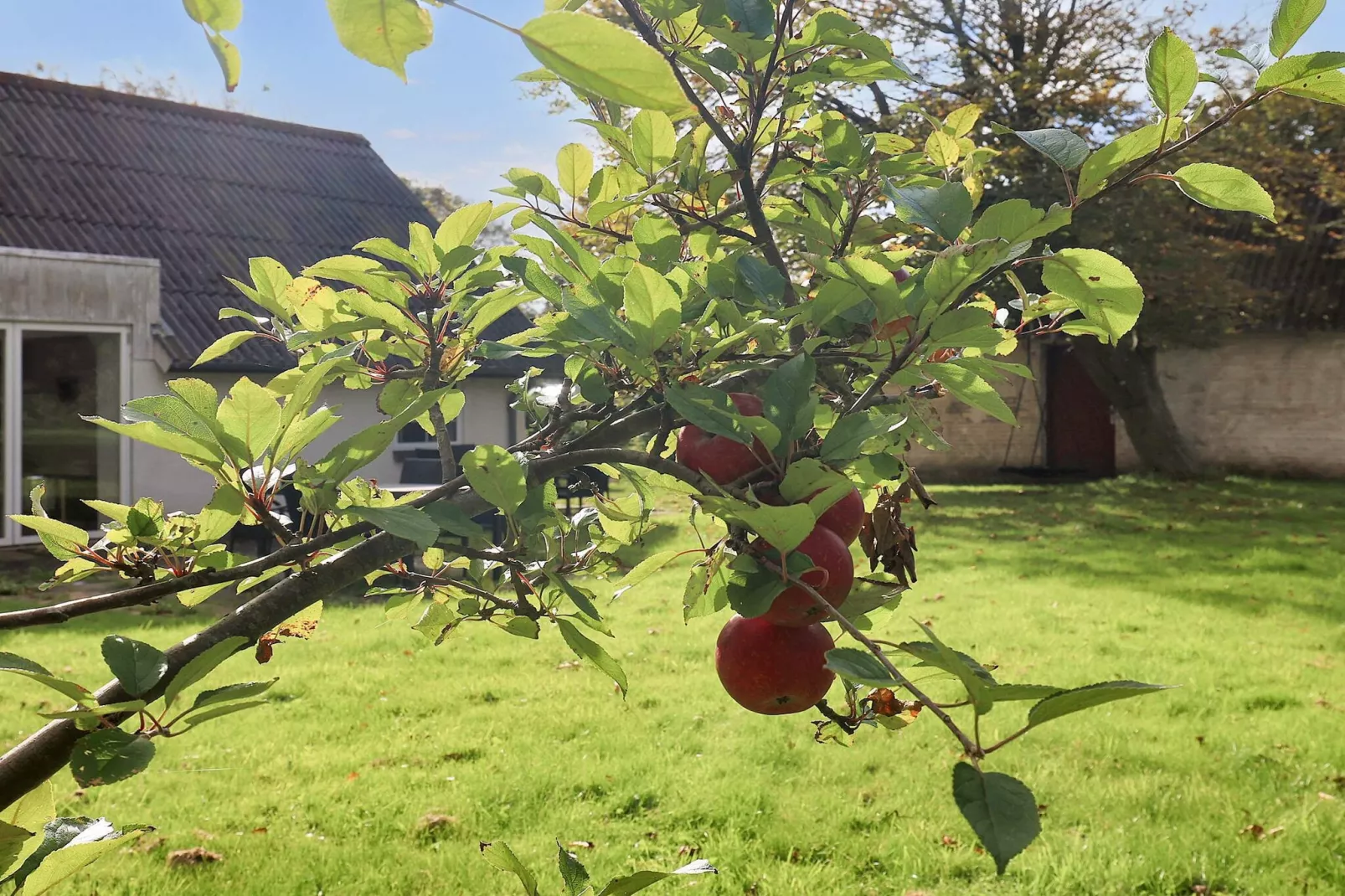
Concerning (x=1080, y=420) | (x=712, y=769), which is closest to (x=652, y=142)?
(x=712, y=769)

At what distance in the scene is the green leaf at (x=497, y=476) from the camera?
0.83 metres

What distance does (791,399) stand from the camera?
84cm

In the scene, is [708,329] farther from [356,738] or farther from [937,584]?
[937,584]

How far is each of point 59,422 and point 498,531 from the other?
13.7 ft

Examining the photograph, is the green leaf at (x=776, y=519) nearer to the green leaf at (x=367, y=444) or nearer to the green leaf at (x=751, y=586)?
the green leaf at (x=751, y=586)

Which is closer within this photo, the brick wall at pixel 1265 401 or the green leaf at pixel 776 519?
the green leaf at pixel 776 519

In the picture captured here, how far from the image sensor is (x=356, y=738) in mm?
4559

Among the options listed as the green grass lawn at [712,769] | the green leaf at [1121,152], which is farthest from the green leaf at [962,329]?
the green grass lawn at [712,769]

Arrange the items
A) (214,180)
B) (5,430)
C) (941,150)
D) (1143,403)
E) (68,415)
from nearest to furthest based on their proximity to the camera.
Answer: (941,150)
(5,430)
(68,415)
(214,180)
(1143,403)

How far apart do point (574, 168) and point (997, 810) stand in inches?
37.0

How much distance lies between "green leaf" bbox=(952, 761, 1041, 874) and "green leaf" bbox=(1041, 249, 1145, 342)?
392 mm

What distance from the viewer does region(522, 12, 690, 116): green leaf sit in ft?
1.43

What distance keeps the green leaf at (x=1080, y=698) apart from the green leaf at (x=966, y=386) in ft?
1.19

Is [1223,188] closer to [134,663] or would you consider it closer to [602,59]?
[602,59]
